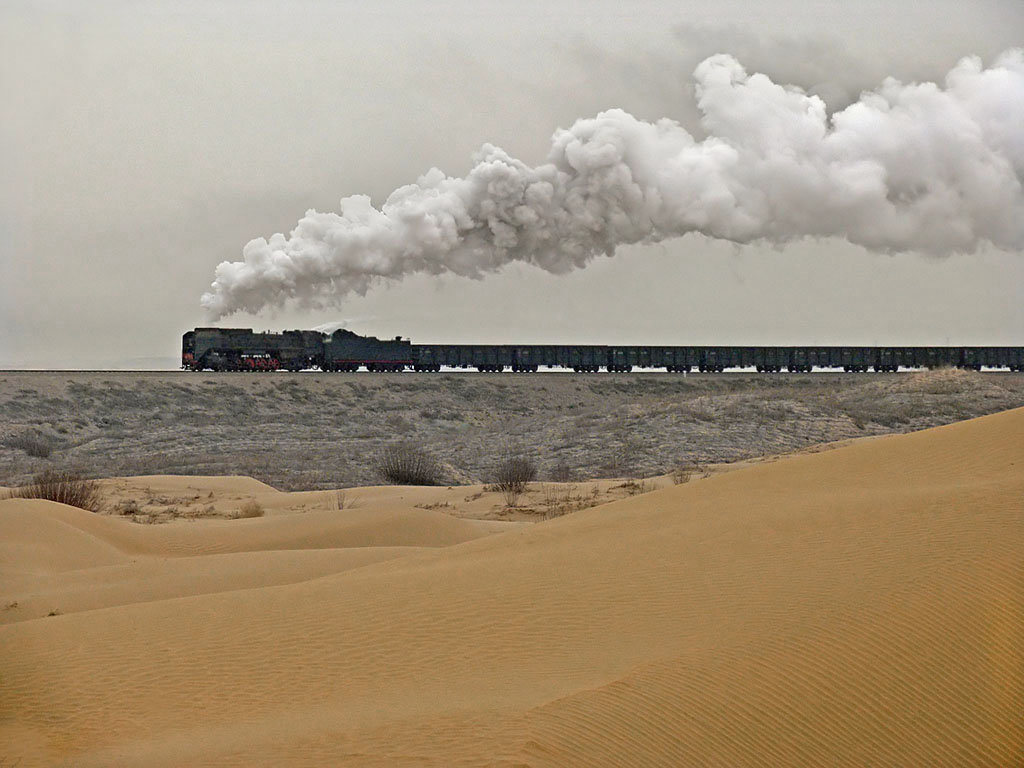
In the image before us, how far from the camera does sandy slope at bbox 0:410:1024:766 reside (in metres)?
5.79

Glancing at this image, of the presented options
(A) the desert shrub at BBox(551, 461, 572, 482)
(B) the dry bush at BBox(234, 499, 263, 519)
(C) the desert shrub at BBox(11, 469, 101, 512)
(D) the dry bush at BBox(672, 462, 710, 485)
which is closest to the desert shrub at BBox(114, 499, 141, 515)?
(C) the desert shrub at BBox(11, 469, 101, 512)

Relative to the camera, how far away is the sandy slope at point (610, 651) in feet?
19.0

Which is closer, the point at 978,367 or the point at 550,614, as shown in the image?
the point at 550,614

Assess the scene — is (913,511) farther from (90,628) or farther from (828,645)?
(90,628)

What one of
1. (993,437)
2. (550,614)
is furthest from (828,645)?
(993,437)

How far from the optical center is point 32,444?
37.5 m

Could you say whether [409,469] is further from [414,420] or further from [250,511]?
[414,420]

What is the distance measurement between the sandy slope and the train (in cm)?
5307

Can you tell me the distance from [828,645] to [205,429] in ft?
129

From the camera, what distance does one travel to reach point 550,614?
8.38 metres

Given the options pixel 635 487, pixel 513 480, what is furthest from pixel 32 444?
pixel 635 487

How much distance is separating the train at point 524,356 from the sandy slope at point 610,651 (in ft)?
174

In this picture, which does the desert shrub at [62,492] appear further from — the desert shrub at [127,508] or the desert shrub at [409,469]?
the desert shrub at [409,469]

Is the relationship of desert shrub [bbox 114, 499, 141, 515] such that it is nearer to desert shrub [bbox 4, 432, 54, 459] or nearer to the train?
desert shrub [bbox 4, 432, 54, 459]
